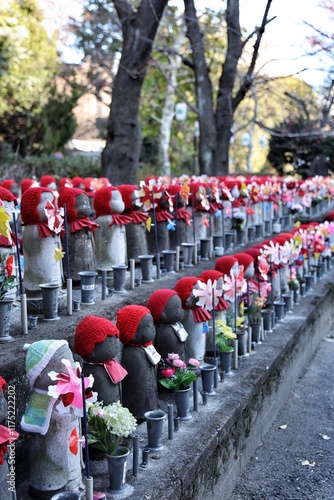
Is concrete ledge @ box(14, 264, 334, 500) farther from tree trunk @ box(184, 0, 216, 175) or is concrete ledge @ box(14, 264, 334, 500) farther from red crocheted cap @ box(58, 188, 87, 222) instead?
tree trunk @ box(184, 0, 216, 175)

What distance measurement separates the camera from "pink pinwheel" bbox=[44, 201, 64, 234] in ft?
11.4

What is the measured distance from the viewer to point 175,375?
10.7ft

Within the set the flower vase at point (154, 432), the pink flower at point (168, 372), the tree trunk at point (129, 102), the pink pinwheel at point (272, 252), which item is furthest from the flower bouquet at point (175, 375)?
the tree trunk at point (129, 102)

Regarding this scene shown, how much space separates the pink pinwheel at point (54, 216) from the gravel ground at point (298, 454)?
5.57 feet

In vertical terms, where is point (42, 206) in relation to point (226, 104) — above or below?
below

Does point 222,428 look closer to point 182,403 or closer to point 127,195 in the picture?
point 182,403

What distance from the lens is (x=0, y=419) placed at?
202cm

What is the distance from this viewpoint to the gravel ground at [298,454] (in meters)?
3.23

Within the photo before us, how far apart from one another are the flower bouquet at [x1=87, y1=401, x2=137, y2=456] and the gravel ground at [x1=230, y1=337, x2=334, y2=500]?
3.22ft

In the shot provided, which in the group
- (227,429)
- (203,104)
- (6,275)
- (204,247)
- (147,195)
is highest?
(203,104)

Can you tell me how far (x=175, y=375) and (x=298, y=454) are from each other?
3.35 ft

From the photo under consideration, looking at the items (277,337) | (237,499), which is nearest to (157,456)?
(237,499)

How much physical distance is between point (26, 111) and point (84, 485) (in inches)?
575

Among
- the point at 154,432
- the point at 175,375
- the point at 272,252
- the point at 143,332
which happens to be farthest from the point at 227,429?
the point at 272,252
